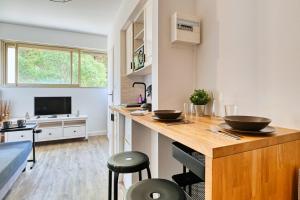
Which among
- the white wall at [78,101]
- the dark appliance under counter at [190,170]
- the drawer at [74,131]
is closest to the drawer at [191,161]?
the dark appliance under counter at [190,170]

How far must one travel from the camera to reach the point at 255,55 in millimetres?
1206

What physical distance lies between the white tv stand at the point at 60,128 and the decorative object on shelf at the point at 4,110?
491 millimetres

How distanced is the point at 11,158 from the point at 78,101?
2.87 metres

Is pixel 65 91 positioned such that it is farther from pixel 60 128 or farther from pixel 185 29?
pixel 185 29

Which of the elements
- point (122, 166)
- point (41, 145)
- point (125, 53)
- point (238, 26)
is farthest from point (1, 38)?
point (238, 26)

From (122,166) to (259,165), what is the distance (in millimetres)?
841

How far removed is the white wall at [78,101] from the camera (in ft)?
13.6

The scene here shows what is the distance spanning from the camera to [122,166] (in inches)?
50.3

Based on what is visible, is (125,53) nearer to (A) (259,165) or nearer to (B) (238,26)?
(B) (238,26)

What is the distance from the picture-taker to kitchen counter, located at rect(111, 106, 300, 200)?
0.66 meters

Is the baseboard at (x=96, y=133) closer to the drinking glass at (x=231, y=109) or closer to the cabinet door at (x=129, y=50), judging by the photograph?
the cabinet door at (x=129, y=50)

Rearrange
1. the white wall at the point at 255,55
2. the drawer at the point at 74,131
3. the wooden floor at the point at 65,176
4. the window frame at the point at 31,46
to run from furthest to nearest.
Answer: the drawer at the point at 74,131
the window frame at the point at 31,46
the wooden floor at the point at 65,176
the white wall at the point at 255,55

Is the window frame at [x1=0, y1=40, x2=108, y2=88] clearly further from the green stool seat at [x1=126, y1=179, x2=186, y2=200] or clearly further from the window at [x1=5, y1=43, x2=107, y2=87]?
the green stool seat at [x1=126, y1=179, x2=186, y2=200]

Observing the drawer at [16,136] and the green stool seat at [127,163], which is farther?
the drawer at [16,136]
